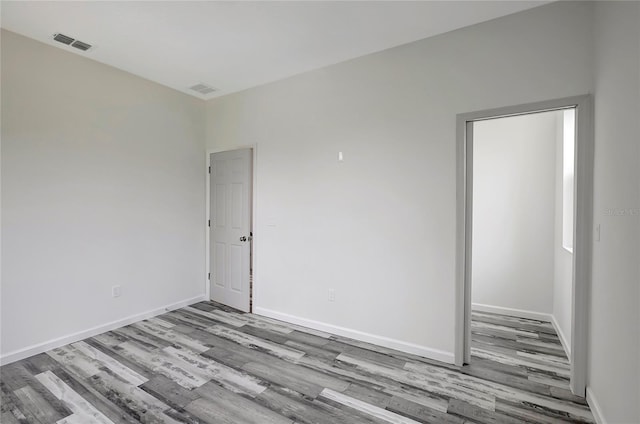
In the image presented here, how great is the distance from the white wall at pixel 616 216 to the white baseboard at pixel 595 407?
0.04 m

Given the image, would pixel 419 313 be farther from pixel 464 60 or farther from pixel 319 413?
pixel 464 60

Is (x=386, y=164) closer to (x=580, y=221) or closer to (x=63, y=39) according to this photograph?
(x=580, y=221)

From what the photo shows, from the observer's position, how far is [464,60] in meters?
2.54

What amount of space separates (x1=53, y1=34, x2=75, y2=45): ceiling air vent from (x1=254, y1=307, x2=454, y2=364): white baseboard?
11.1 ft

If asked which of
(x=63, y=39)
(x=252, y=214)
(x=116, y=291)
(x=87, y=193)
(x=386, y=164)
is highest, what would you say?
(x=63, y=39)

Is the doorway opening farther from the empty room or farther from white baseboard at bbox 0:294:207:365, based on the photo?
white baseboard at bbox 0:294:207:365

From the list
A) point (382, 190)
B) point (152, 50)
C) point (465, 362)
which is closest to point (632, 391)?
point (465, 362)

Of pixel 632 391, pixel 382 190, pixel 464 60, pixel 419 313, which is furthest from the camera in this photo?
pixel 382 190

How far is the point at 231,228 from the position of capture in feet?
13.5

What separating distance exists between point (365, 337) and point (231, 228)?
225 centimetres

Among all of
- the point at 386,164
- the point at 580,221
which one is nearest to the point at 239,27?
the point at 386,164

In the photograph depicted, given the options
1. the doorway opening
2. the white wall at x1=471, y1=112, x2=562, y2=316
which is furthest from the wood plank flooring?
the doorway opening

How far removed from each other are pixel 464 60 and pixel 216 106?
320 centimetres

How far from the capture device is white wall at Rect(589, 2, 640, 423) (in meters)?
1.44
